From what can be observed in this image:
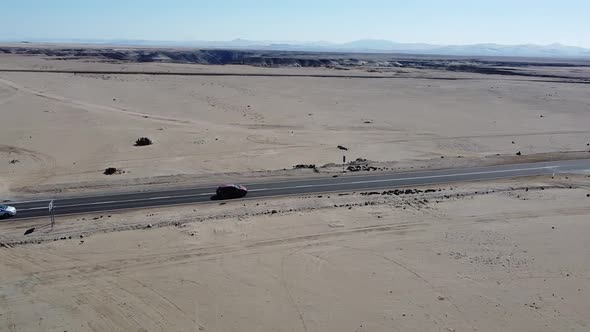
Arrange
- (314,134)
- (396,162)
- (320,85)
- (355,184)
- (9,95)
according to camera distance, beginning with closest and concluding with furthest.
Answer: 1. (355,184)
2. (396,162)
3. (314,134)
4. (9,95)
5. (320,85)

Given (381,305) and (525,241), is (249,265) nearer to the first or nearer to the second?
(381,305)

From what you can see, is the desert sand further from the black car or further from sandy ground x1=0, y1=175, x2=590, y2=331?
the black car

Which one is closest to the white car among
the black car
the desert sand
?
the desert sand

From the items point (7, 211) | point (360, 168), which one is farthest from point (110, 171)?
point (360, 168)

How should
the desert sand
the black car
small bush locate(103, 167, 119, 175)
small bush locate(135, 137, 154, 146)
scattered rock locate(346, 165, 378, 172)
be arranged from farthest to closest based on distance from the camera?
small bush locate(135, 137, 154, 146)
scattered rock locate(346, 165, 378, 172)
small bush locate(103, 167, 119, 175)
the black car
the desert sand

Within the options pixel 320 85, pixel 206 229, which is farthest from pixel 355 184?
pixel 320 85

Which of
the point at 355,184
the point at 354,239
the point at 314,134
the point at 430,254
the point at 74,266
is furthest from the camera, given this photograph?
the point at 314,134
